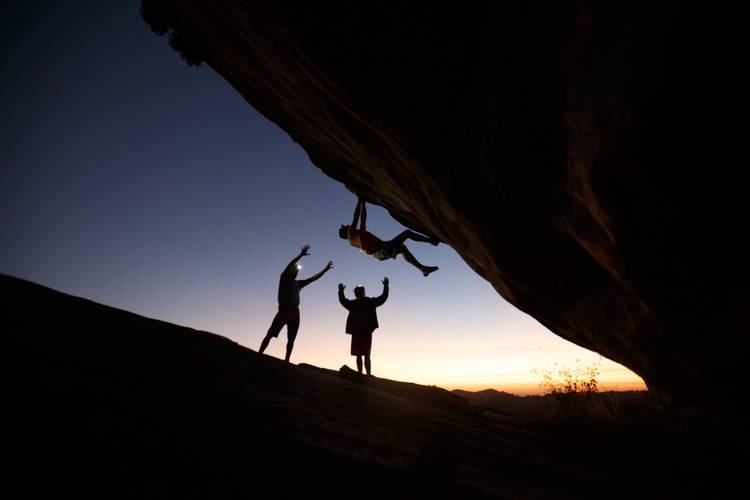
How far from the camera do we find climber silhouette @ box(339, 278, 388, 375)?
985cm

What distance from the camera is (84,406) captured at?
2.52 meters

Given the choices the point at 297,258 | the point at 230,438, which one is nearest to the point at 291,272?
the point at 297,258

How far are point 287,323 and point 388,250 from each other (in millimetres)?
3537

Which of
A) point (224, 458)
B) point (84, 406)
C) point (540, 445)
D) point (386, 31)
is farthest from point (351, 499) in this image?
point (540, 445)

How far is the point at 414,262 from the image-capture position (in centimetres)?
959

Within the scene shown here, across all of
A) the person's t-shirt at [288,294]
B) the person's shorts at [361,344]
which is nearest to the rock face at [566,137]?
the person's t-shirt at [288,294]

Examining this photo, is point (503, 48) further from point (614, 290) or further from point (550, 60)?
point (614, 290)

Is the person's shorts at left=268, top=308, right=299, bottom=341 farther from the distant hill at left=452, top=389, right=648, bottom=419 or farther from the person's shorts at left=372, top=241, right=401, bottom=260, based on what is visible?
the distant hill at left=452, top=389, right=648, bottom=419

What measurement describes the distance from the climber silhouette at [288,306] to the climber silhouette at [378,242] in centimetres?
147

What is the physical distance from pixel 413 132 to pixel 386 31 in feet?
3.47

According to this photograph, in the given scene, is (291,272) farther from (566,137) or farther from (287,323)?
(566,137)

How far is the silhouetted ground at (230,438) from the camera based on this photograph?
2145 mm

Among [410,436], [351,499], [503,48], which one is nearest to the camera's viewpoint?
[351,499]

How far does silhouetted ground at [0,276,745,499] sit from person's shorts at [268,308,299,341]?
2963 mm
